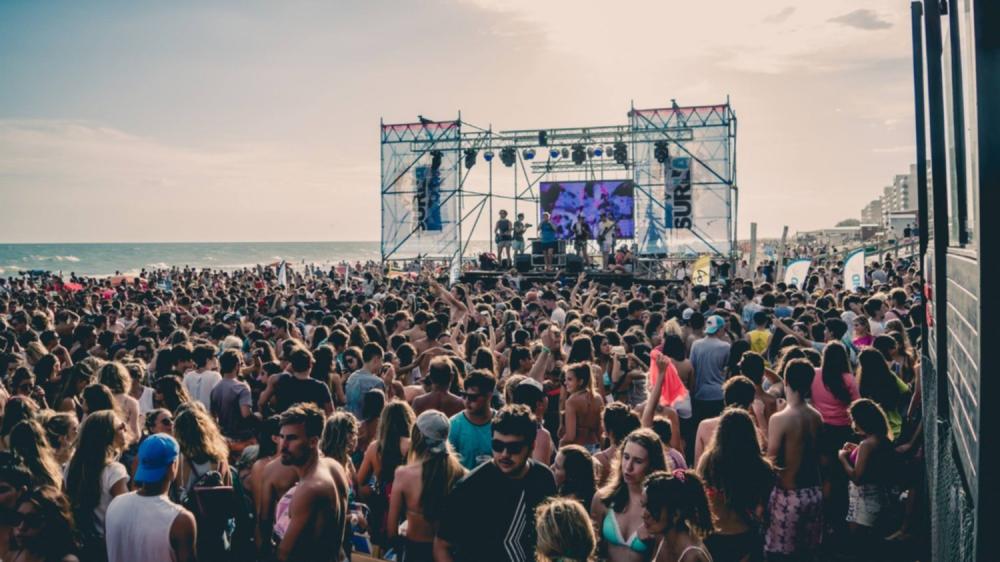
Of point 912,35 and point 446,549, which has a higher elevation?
point 912,35

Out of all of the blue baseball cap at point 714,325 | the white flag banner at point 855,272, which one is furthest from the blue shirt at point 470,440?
the white flag banner at point 855,272

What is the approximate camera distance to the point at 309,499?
12.4 feet

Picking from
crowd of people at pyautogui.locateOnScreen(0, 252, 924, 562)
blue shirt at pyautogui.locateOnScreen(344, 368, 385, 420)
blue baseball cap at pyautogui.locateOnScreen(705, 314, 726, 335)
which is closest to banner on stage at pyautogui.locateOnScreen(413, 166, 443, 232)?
crowd of people at pyautogui.locateOnScreen(0, 252, 924, 562)

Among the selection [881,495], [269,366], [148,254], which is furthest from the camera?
[148,254]

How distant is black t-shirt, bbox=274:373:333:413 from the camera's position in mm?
6102

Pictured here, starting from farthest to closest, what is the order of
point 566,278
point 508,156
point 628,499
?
point 508,156
point 566,278
point 628,499

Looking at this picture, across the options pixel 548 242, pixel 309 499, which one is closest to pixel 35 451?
pixel 309 499

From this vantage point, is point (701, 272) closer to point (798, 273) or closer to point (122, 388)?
point (798, 273)

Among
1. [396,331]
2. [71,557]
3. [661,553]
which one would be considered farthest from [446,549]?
[396,331]

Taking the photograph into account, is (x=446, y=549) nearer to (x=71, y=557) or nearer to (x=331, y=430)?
(x=331, y=430)

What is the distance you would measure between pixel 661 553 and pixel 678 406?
3324 mm

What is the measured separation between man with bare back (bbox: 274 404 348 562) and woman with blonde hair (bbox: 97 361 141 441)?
2364 mm

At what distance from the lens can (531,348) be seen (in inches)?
293

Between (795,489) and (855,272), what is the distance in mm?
10499
